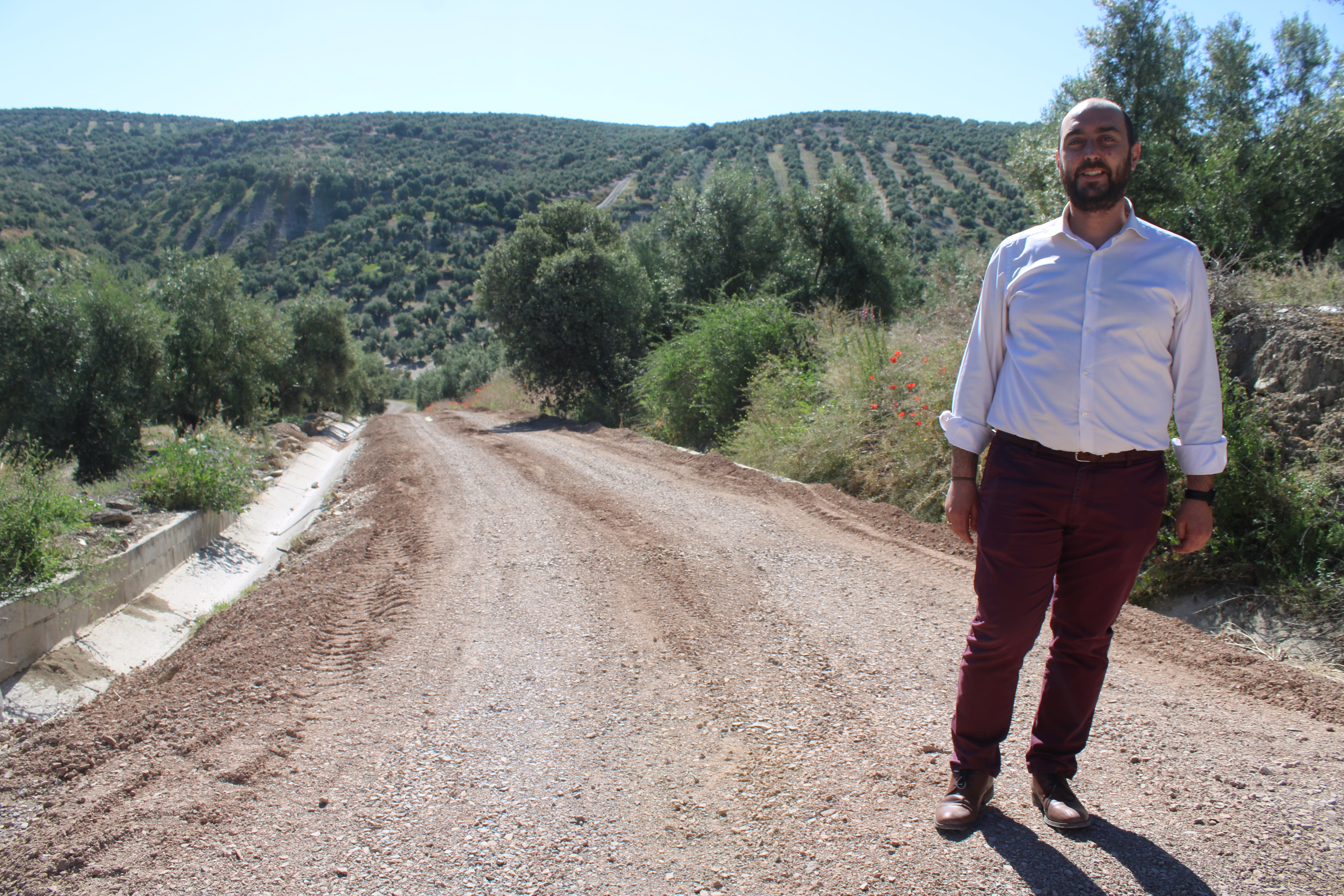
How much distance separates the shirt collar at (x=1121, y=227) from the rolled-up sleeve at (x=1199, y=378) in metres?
0.15

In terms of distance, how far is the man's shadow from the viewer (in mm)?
2098

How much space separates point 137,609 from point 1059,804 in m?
7.15

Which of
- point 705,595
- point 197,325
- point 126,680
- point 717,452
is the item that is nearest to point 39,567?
point 126,680

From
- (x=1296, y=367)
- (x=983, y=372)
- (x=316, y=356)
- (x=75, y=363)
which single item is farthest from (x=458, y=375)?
(x=983, y=372)

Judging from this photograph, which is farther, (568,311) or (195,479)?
(568,311)

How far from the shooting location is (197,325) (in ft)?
60.0

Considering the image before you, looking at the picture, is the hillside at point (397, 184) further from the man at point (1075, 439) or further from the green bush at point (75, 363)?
the man at point (1075, 439)

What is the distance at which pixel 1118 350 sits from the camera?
7.25ft

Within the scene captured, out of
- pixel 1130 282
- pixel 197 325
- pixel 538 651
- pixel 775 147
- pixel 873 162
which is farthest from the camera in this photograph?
pixel 775 147

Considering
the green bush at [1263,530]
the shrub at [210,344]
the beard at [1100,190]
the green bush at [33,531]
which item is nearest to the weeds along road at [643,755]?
the green bush at [1263,530]

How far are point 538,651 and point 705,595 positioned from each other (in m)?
1.28

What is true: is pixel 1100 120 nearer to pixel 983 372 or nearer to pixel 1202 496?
pixel 983 372

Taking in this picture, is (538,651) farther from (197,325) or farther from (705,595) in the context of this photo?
(197,325)

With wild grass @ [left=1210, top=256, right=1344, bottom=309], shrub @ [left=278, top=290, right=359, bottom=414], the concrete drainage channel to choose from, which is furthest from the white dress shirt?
shrub @ [left=278, top=290, right=359, bottom=414]
